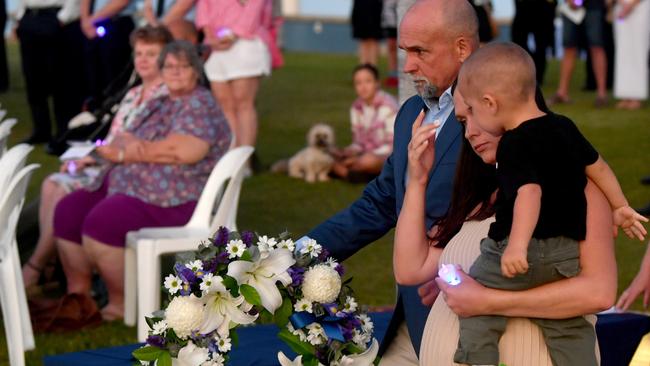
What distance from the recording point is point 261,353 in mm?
5434

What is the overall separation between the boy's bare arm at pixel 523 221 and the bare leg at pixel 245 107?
8480 mm

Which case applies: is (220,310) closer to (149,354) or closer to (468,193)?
(149,354)

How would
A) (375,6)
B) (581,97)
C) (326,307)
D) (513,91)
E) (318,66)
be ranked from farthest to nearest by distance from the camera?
(318,66) < (375,6) < (581,97) < (326,307) < (513,91)

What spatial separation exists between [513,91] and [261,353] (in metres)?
2.13

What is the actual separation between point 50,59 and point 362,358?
10.6m

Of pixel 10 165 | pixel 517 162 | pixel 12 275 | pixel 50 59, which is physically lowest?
pixel 50 59

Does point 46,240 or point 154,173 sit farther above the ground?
point 154,173

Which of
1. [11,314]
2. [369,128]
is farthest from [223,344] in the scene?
[369,128]

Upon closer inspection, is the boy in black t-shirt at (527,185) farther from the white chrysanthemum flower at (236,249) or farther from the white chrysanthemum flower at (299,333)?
the white chrysanthemum flower at (236,249)

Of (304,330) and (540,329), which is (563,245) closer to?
(540,329)

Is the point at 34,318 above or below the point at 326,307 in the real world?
below

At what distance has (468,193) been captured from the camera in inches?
163

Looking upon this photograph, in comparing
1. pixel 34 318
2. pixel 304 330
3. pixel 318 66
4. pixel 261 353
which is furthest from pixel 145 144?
pixel 318 66

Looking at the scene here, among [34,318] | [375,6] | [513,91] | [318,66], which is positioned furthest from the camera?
[318,66]
